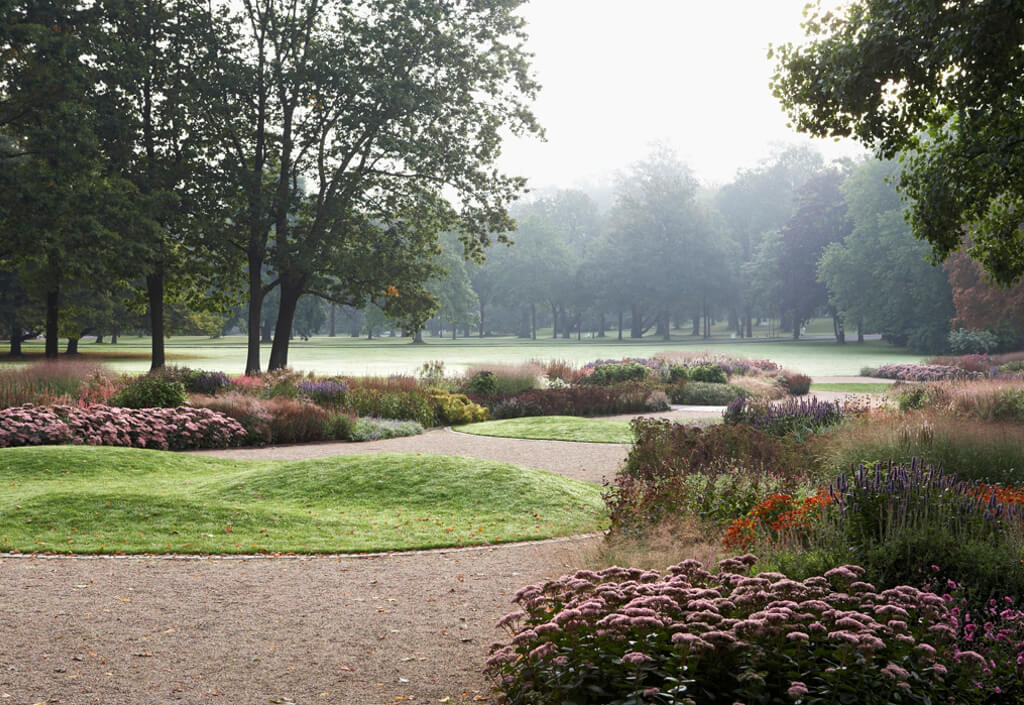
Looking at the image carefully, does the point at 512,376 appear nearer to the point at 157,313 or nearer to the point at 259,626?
the point at 157,313

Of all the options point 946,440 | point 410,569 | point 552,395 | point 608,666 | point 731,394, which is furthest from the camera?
point 731,394

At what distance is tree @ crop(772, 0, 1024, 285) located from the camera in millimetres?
9125

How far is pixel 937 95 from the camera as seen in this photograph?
10.4m

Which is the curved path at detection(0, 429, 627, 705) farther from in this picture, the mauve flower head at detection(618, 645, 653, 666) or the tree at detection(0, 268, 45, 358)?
the tree at detection(0, 268, 45, 358)

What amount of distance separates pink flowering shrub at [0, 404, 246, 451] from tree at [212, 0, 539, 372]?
9.15 metres

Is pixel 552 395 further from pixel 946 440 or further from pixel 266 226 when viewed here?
pixel 946 440

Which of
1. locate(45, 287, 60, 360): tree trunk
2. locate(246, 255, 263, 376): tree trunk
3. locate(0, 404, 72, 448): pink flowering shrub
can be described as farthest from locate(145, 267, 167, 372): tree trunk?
locate(0, 404, 72, 448): pink flowering shrub

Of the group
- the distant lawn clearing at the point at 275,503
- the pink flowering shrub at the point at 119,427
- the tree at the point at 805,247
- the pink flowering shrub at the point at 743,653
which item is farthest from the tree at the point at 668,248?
the pink flowering shrub at the point at 743,653

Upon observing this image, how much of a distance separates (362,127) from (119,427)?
13752mm

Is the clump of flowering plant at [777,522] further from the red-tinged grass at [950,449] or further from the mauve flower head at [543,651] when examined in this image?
the mauve flower head at [543,651]

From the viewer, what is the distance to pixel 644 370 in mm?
26000

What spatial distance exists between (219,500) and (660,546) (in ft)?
16.9

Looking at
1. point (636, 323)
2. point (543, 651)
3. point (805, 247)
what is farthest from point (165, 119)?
point (636, 323)

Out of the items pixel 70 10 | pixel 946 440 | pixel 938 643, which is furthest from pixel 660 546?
pixel 70 10
